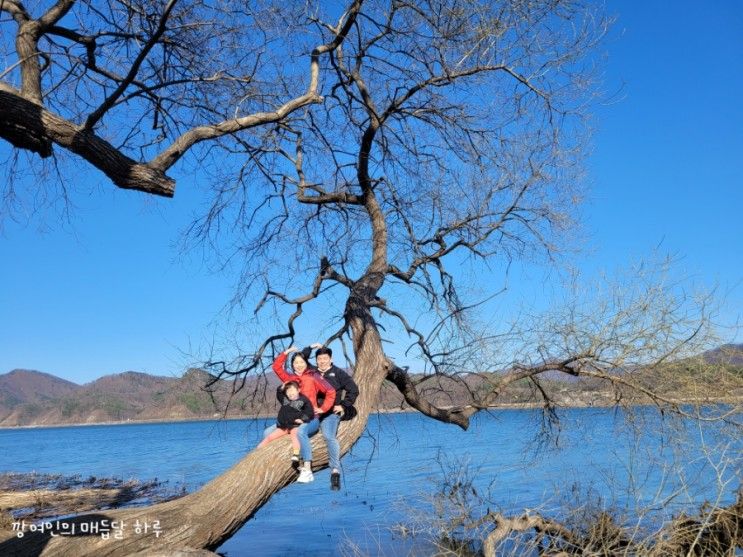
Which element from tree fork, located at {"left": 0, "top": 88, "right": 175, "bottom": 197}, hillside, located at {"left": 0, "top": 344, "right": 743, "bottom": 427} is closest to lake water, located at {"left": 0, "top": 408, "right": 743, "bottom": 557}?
hillside, located at {"left": 0, "top": 344, "right": 743, "bottom": 427}

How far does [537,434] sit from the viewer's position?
859 centimetres

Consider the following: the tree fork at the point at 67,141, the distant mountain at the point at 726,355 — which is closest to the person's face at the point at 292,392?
the tree fork at the point at 67,141

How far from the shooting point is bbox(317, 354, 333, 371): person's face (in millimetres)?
6496

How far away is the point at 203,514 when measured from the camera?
5805mm

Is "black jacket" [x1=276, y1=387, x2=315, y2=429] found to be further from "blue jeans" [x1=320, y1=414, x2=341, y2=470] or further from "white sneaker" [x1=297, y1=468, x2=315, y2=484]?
"white sneaker" [x1=297, y1=468, x2=315, y2=484]

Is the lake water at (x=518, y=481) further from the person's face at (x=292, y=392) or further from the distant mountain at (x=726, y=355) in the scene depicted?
the person's face at (x=292, y=392)

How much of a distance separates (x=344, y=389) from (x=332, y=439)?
19.4 inches

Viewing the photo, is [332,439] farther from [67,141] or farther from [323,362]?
[67,141]

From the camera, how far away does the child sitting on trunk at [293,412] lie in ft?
19.8

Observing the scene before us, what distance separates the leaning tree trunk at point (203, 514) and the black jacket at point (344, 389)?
0.63 feet

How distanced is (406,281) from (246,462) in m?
3.32

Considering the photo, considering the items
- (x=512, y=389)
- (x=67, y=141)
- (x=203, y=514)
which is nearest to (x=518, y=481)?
(x=512, y=389)

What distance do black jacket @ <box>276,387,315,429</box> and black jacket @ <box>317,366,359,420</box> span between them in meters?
0.28

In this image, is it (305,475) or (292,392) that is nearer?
(305,475)
